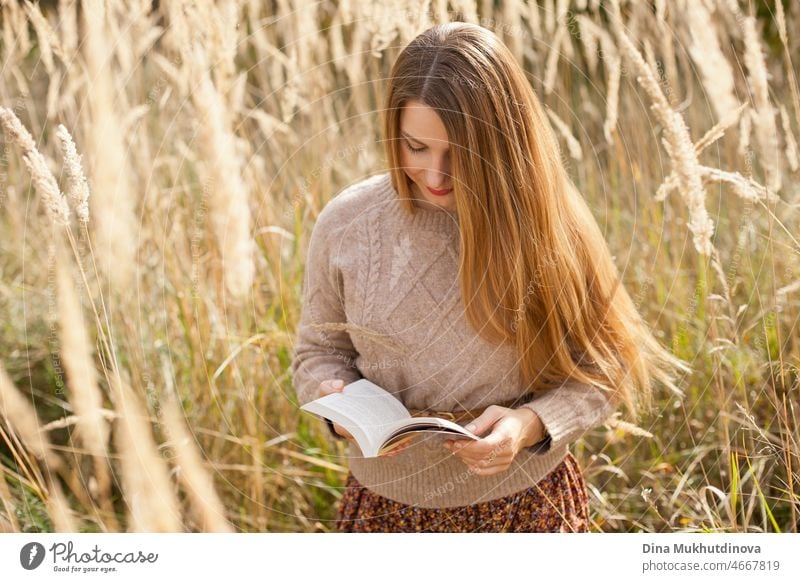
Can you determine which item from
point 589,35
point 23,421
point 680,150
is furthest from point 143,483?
point 589,35

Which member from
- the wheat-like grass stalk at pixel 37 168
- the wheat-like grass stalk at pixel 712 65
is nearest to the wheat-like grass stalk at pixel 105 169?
the wheat-like grass stalk at pixel 37 168

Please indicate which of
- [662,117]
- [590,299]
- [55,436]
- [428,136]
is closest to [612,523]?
[590,299]

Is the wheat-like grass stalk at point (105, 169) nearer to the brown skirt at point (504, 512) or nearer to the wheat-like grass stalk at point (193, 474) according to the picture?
the wheat-like grass stalk at point (193, 474)

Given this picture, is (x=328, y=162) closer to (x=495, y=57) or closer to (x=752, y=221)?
(x=495, y=57)

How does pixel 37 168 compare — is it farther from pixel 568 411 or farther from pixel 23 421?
pixel 568 411

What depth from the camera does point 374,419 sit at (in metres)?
1.04

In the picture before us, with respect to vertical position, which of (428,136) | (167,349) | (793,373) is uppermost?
(428,136)

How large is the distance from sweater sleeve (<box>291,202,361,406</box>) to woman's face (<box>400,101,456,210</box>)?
0.53 ft

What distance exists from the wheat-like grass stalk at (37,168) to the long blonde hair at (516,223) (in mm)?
467

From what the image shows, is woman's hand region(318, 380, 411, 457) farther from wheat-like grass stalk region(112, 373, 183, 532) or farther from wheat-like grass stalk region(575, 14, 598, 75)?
wheat-like grass stalk region(575, 14, 598, 75)

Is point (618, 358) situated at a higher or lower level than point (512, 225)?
lower

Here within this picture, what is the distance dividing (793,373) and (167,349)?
1249 mm

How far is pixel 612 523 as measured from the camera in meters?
1.51

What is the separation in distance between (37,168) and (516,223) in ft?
2.18
